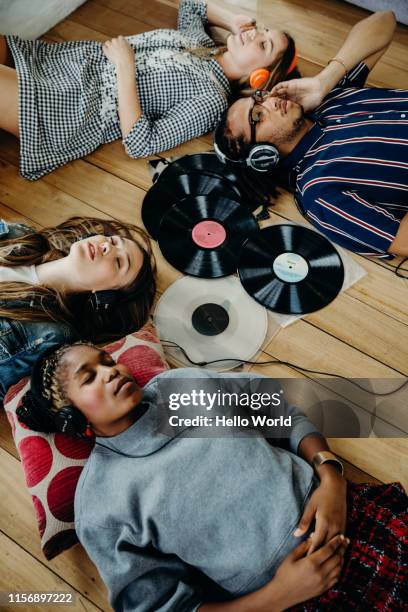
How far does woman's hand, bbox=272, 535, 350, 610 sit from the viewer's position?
0.89 meters

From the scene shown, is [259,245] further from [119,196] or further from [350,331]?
[119,196]

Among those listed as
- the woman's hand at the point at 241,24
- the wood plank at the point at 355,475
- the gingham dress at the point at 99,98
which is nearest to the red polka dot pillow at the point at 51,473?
the wood plank at the point at 355,475

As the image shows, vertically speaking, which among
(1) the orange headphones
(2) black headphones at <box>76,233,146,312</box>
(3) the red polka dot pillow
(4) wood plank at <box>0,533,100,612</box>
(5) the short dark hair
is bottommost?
(4) wood plank at <box>0,533,100,612</box>

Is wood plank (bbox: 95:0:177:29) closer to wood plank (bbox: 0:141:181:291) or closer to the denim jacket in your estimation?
wood plank (bbox: 0:141:181:291)

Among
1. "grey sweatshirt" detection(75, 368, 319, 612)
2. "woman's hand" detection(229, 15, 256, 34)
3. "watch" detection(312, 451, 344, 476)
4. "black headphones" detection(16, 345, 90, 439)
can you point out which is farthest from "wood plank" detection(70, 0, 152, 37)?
"watch" detection(312, 451, 344, 476)

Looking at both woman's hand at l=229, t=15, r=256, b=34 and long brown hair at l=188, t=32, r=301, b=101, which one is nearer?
long brown hair at l=188, t=32, r=301, b=101

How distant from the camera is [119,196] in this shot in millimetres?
1634

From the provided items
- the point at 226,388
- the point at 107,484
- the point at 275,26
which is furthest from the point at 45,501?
the point at 275,26

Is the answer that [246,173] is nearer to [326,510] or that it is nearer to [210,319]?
[210,319]

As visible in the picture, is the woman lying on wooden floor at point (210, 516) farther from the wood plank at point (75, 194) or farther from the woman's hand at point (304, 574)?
the wood plank at point (75, 194)

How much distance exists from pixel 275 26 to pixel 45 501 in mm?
1908

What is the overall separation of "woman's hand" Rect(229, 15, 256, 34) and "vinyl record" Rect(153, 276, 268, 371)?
0.94 metres

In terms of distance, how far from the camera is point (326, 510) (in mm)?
943

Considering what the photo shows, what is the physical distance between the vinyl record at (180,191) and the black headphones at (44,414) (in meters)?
0.61
